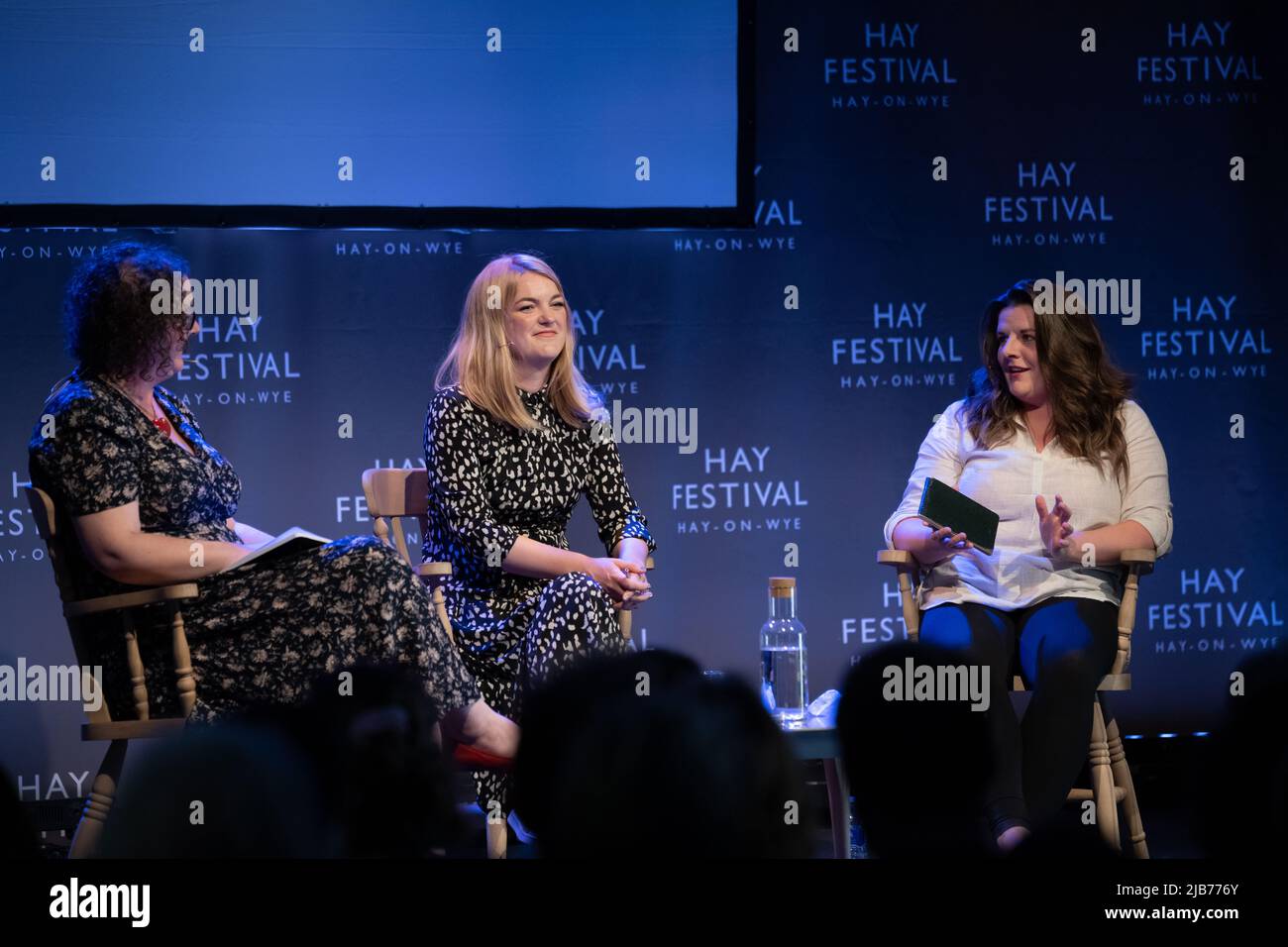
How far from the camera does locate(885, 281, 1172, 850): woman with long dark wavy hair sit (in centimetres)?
265

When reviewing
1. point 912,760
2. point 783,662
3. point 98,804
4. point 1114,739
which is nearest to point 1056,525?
point 1114,739

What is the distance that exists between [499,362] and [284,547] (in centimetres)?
79

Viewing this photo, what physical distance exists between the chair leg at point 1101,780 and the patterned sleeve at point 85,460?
200 centimetres

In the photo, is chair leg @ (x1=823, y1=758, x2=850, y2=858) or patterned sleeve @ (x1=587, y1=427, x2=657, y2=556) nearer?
chair leg @ (x1=823, y1=758, x2=850, y2=858)

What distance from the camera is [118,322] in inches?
98.3

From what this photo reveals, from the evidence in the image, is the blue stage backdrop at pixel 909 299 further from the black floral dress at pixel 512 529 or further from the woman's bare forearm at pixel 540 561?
the woman's bare forearm at pixel 540 561

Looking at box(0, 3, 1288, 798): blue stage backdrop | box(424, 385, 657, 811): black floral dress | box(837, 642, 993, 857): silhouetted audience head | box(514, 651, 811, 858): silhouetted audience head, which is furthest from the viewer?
box(0, 3, 1288, 798): blue stage backdrop

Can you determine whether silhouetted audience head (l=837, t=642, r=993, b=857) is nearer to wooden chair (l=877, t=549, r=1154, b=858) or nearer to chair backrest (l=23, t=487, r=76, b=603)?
wooden chair (l=877, t=549, r=1154, b=858)

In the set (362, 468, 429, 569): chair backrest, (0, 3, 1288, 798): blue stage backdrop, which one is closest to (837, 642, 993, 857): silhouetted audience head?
(362, 468, 429, 569): chair backrest

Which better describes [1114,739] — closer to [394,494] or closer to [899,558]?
[899,558]

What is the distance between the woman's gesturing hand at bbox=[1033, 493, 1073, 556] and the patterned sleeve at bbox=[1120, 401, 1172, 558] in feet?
0.73

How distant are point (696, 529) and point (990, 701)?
153 centimetres
